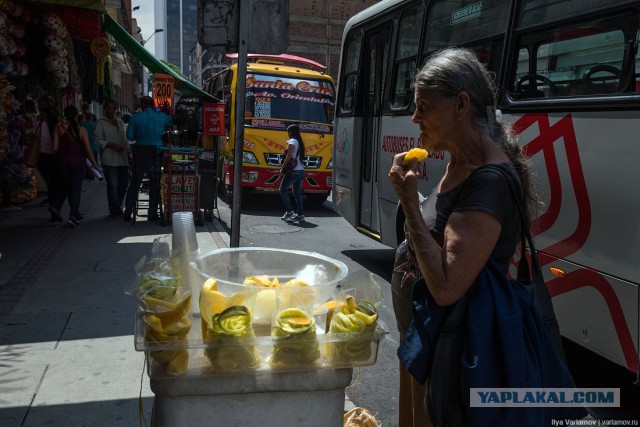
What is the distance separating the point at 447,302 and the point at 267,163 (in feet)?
38.0

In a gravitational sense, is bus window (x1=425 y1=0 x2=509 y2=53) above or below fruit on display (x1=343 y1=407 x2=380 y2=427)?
above

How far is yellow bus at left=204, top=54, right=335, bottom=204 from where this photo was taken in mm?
13242

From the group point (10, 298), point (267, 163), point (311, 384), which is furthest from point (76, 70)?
point (311, 384)

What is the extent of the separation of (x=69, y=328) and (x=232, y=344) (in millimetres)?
3616

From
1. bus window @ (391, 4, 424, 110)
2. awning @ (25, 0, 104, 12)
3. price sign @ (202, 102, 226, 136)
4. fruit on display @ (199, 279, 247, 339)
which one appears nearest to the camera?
fruit on display @ (199, 279, 247, 339)

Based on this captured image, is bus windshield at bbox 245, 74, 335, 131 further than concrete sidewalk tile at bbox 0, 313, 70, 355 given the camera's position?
Yes

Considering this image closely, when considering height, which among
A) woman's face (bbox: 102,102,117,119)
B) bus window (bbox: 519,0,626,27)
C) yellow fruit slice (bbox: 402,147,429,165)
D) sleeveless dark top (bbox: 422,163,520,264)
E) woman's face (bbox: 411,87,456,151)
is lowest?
woman's face (bbox: 102,102,117,119)

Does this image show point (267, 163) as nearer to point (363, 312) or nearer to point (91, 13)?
point (91, 13)

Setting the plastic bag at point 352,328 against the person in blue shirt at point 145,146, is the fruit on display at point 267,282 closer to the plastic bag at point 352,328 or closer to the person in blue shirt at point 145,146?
the plastic bag at point 352,328

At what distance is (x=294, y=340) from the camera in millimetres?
2025

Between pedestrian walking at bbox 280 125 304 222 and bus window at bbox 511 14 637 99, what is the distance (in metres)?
7.07

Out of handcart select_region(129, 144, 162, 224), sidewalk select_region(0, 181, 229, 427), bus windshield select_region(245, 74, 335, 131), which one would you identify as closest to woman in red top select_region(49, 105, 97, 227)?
sidewalk select_region(0, 181, 229, 427)

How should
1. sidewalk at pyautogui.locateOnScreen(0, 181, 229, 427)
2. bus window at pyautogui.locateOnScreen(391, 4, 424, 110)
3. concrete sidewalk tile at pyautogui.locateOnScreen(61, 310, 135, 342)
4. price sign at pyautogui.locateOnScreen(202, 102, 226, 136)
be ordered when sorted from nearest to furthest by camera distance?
sidewalk at pyautogui.locateOnScreen(0, 181, 229, 427) → concrete sidewalk tile at pyautogui.locateOnScreen(61, 310, 135, 342) → bus window at pyautogui.locateOnScreen(391, 4, 424, 110) → price sign at pyautogui.locateOnScreen(202, 102, 226, 136)

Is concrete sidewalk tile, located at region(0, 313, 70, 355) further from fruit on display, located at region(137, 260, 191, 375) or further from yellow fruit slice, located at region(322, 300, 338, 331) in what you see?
yellow fruit slice, located at region(322, 300, 338, 331)
